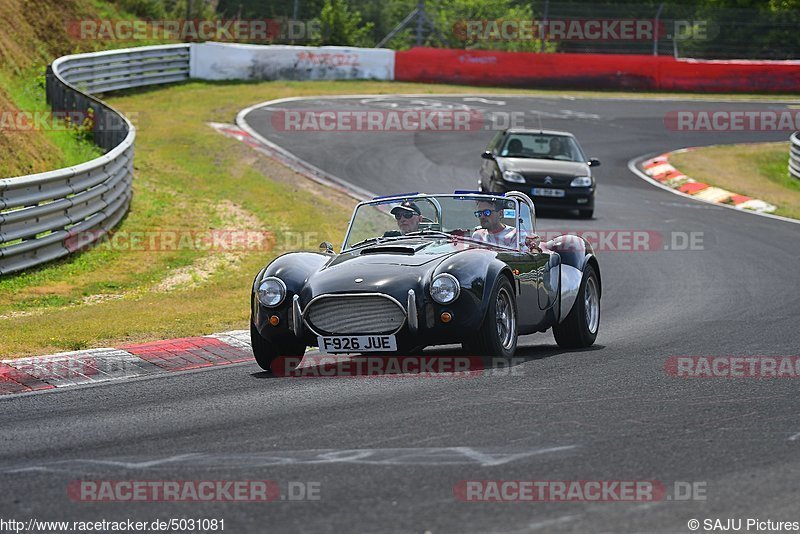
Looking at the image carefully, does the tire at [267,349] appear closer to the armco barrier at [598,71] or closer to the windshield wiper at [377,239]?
the windshield wiper at [377,239]

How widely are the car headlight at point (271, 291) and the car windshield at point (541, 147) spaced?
13371 mm

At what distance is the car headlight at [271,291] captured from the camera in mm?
8867

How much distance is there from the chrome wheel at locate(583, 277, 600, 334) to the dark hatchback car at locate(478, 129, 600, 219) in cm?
945

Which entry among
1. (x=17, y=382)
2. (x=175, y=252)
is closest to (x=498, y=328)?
(x=17, y=382)

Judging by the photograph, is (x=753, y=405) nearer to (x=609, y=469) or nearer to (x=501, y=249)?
(x=609, y=469)

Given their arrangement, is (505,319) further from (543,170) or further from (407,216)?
(543,170)

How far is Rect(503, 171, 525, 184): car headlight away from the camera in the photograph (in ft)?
68.5

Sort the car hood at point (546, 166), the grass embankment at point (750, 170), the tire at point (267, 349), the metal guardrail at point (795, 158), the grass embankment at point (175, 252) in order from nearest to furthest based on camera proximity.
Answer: the tire at point (267, 349) → the grass embankment at point (175, 252) → the car hood at point (546, 166) → the grass embankment at point (750, 170) → the metal guardrail at point (795, 158)

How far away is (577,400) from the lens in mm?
7344

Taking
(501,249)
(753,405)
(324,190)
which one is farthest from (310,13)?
(753,405)

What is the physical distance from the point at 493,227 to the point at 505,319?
1.16m

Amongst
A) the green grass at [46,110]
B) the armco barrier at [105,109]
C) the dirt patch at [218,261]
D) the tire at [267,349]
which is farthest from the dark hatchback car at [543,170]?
the tire at [267,349]

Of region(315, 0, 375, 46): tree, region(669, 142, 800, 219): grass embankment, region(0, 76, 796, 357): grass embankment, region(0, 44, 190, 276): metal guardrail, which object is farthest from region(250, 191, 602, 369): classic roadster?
region(315, 0, 375, 46): tree

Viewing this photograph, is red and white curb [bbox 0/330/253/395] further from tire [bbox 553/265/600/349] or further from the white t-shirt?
tire [bbox 553/265/600/349]
